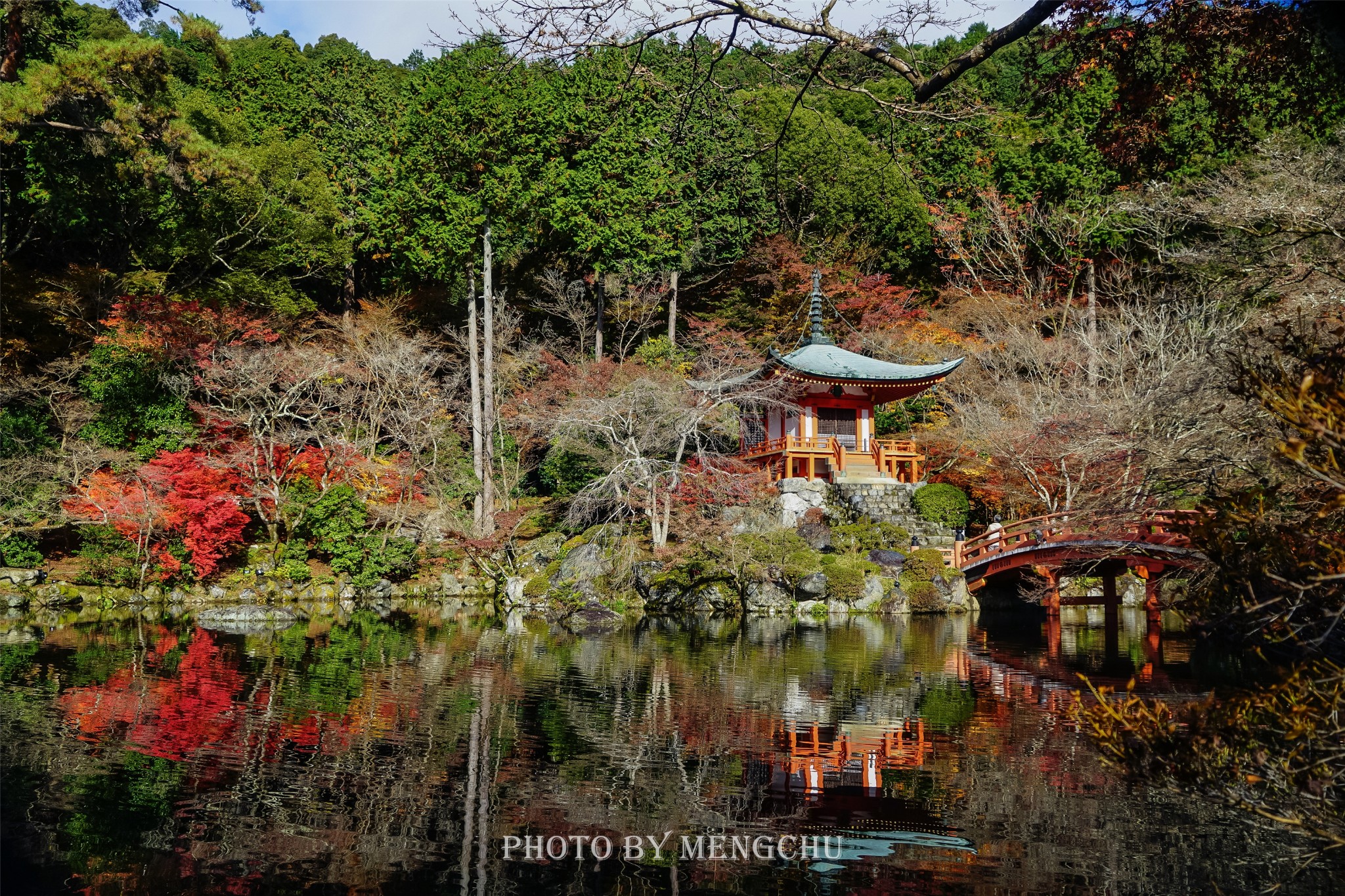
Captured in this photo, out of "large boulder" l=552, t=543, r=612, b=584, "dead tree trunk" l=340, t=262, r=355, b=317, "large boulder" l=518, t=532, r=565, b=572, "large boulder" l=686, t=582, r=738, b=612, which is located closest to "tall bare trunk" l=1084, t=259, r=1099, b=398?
"large boulder" l=686, t=582, r=738, b=612

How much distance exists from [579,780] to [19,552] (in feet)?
48.7

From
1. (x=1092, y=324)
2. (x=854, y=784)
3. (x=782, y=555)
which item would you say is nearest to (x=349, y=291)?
(x=782, y=555)

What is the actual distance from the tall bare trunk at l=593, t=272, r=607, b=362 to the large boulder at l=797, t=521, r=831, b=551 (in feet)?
21.1

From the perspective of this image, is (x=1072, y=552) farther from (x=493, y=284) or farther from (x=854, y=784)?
(x=493, y=284)

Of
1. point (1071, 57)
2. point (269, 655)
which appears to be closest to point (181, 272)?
point (269, 655)

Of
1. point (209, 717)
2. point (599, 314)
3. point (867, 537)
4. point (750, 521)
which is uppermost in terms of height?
point (599, 314)

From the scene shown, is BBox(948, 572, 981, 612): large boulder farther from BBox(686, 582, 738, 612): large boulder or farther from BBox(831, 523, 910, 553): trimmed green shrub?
BBox(686, 582, 738, 612): large boulder

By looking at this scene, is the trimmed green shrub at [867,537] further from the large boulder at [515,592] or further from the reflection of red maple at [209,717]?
the reflection of red maple at [209,717]

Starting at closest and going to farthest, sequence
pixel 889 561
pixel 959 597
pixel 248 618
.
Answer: pixel 248 618
pixel 959 597
pixel 889 561

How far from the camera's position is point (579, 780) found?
669 centimetres

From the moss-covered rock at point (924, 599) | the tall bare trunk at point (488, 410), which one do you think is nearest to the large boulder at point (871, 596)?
the moss-covered rock at point (924, 599)

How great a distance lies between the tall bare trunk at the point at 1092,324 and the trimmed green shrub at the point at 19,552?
19382 millimetres

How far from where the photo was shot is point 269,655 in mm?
12297

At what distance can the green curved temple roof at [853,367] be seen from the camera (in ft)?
70.5
